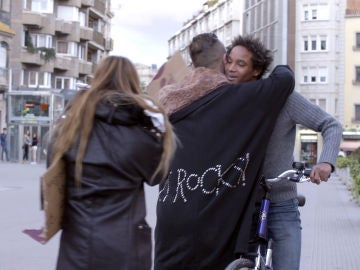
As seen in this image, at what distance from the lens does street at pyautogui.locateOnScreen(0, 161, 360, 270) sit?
31.4ft

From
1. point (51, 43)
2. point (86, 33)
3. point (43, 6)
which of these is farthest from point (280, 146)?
point (86, 33)

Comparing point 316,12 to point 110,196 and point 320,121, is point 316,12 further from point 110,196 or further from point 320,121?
point 110,196

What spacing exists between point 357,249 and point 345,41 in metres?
60.5

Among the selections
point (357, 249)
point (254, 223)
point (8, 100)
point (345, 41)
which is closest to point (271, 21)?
point (8, 100)

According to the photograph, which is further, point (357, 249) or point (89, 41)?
point (89, 41)

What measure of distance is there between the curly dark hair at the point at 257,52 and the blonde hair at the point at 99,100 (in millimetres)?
1058

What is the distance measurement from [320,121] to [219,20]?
99616 millimetres

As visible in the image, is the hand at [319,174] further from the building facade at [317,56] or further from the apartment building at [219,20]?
the apartment building at [219,20]

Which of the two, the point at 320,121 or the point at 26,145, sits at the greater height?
the point at 320,121

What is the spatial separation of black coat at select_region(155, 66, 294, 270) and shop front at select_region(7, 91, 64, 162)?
43.9 m

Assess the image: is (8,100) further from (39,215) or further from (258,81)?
(258,81)

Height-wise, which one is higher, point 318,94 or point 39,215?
point 318,94

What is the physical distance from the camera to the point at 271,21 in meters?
43.3

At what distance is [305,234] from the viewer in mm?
13062
